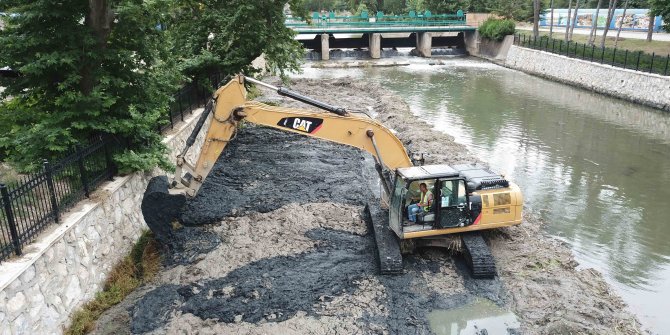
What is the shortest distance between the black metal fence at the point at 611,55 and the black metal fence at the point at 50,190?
1076 inches

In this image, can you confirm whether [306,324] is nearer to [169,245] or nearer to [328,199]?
[169,245]

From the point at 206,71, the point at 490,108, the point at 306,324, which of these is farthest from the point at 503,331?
the point at 490,108

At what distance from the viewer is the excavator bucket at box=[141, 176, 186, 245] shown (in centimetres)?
1077

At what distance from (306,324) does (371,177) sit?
827 cm

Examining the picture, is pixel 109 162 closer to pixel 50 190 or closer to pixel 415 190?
pixel 50 190

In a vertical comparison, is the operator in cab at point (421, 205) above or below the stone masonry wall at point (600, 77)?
above

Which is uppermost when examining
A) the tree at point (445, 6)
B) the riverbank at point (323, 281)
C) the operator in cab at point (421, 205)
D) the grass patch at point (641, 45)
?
the tree at point (445, 6)

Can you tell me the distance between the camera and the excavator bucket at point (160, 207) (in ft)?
35.3

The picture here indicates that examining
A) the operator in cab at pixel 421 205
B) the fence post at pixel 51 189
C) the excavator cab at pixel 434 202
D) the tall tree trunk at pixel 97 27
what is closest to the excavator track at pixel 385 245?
the excavator cab at pixel 434 202

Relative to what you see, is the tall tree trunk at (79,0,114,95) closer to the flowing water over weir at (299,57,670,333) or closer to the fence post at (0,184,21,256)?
the fence post at (0,184,21,256)

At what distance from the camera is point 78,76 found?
1073cm

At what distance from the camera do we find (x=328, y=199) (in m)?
14.0

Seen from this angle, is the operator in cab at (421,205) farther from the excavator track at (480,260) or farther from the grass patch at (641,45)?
the grass patch at (641,45)

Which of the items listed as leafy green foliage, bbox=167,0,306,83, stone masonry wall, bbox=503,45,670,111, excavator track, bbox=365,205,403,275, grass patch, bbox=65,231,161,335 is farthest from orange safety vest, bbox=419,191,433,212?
stone masonry wall, bbox=503,45,670,111
